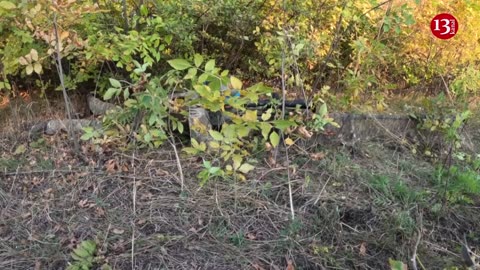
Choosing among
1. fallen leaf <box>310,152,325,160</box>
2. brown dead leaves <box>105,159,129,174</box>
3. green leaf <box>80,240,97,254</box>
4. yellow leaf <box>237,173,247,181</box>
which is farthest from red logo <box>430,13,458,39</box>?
green leaf <box>80,240,97,254</box>

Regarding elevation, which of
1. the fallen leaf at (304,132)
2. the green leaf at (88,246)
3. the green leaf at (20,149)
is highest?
the fallen leaf at (304,132)

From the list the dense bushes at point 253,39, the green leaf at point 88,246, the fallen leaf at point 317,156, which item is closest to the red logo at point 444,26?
the dense bushes at point 253,39

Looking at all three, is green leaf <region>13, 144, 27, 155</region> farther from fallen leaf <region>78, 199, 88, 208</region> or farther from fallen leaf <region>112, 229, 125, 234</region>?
fallen leaf <region>112, 229, 125, 234</region>

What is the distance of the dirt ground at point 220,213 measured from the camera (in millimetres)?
2217

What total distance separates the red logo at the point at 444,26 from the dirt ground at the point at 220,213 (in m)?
1.72

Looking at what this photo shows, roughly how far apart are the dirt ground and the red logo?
172 cm

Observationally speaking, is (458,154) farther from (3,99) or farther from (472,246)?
(3,99)

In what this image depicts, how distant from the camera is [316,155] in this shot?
116 inches

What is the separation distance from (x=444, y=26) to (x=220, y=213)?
9.78ft

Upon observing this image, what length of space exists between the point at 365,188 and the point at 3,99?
2965 millimetres

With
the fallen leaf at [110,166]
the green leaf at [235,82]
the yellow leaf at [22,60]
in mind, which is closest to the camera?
the green leaf at [235,82]

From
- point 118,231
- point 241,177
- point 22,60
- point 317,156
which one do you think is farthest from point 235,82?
point 22,60

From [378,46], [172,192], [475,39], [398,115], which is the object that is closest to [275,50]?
[378,46]

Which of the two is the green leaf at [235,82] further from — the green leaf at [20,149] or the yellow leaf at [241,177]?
the green leaf at [20,149]
